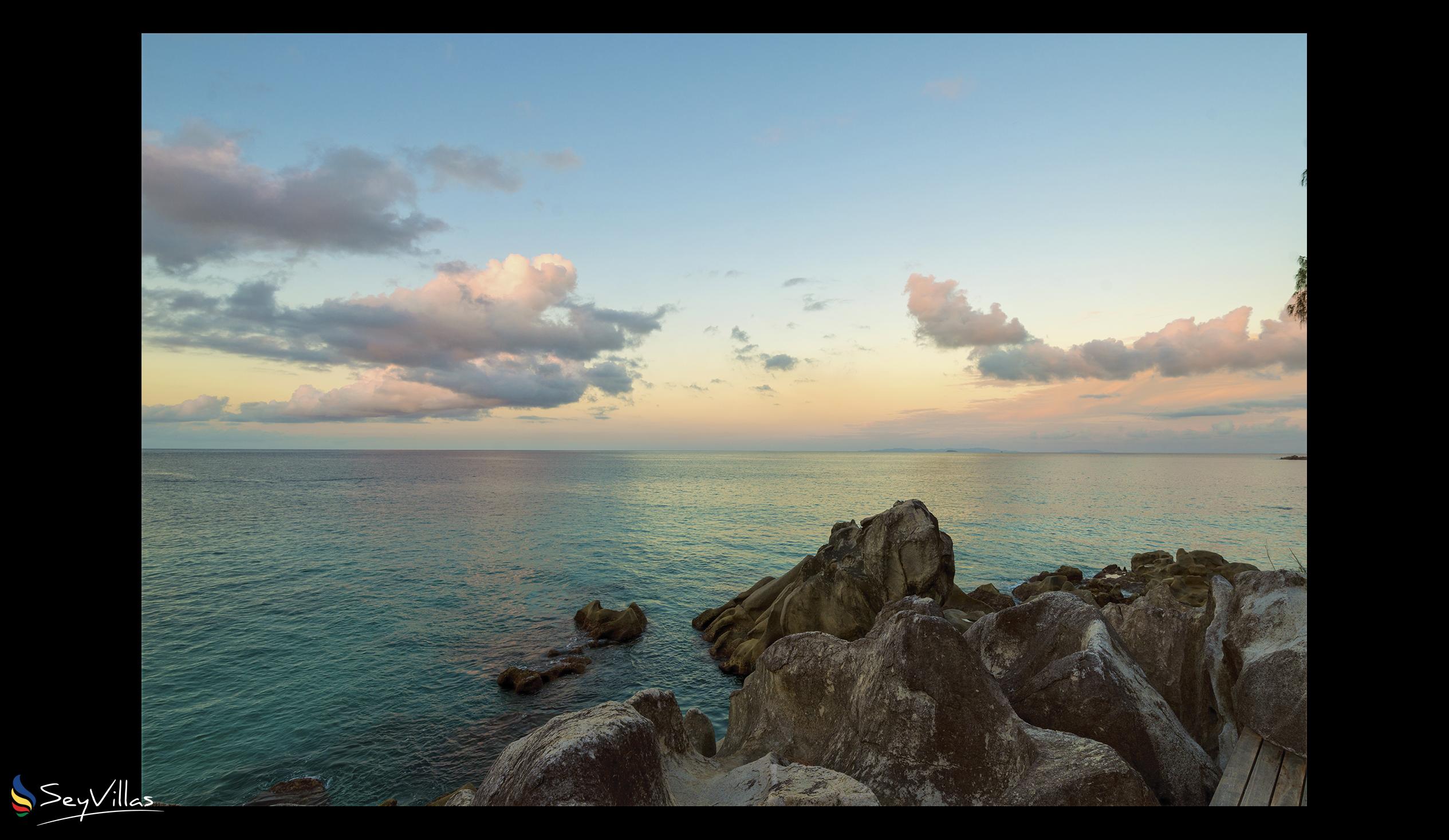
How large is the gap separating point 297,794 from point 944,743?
19.9 m

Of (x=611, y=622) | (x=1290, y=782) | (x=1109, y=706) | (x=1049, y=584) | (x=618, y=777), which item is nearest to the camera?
(x=618, y=777)

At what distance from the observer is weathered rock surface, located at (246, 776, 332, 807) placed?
16.3m

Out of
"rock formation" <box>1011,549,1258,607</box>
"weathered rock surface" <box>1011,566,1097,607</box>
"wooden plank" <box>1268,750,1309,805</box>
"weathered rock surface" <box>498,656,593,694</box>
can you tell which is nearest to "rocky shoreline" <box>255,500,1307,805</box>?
"wooden plank" <box>1268,750,1309,805</box>

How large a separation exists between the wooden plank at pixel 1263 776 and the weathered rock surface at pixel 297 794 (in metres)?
21.8

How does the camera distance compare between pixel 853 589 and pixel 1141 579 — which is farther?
pixel 1141 579

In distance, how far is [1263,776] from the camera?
20.3 feet

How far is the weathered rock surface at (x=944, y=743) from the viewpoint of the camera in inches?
246

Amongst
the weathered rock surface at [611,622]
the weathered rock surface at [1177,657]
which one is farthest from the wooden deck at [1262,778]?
the weathered rock surface at [611,622]

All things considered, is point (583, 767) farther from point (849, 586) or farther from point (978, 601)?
point (978, 601)

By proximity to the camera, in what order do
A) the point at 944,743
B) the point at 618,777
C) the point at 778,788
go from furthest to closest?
1. the point at 944,743
2. the point at 778,788
3. the point at 618,777

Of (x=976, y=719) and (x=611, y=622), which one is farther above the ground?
(x=976, y=719)
